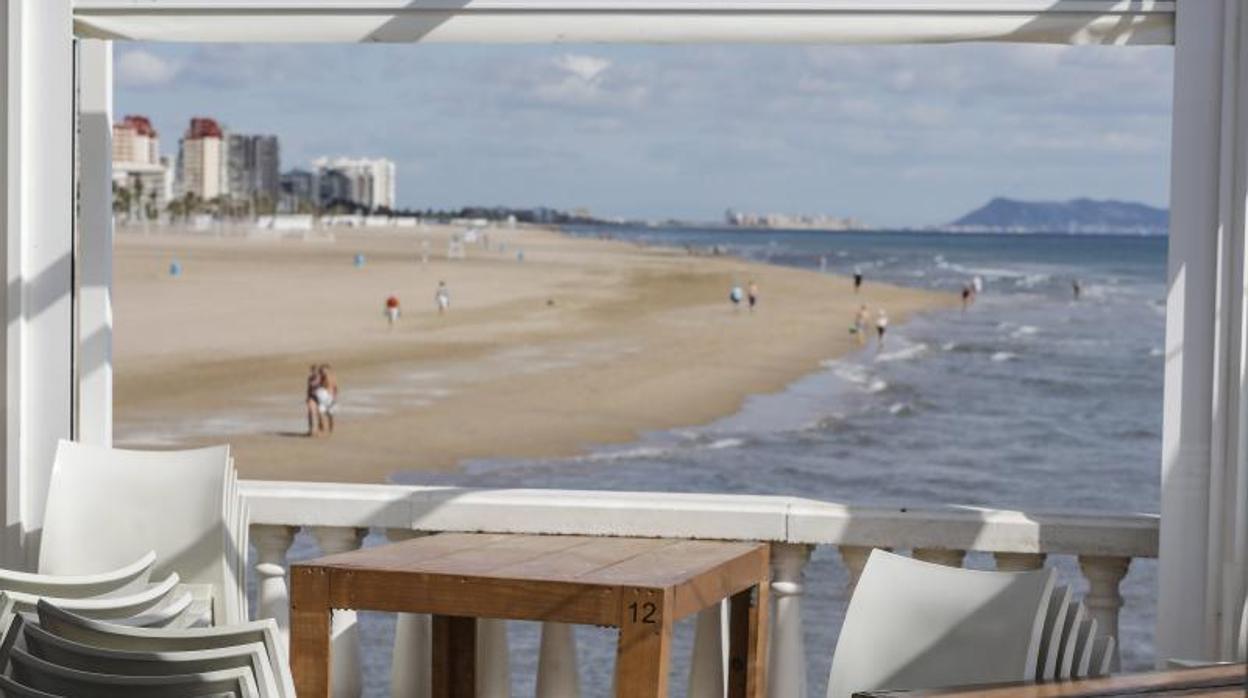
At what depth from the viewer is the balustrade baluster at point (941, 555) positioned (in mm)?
3859

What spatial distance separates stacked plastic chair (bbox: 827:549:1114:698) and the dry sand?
23087 millimetres

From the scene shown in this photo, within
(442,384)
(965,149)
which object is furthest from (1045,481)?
(965,149)

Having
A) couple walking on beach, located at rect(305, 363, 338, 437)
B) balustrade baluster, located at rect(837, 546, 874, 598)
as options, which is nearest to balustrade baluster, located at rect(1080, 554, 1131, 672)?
balustrade baluster, located at rect(837, 546, 874, 598)

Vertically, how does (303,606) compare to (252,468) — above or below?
above

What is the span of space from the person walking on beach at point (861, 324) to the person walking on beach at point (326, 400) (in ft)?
35.0

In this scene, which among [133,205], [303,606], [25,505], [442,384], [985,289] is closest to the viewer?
[303,606]

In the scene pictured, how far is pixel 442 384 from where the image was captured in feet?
107

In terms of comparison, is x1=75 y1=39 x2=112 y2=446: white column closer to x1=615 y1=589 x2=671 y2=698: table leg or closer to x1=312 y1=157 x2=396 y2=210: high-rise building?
x1=615 y1=589 x2=671 y2=698: table leg

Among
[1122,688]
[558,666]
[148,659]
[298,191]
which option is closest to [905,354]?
[298,191]

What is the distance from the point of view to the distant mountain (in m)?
44.4

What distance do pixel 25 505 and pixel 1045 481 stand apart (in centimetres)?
2575

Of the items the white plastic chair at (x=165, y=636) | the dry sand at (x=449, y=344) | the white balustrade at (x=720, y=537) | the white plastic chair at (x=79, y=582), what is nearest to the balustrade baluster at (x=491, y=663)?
the white balustrade at (x=720, y=537)

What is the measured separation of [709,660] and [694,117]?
4096cm

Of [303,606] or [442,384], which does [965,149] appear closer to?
[442,384]
